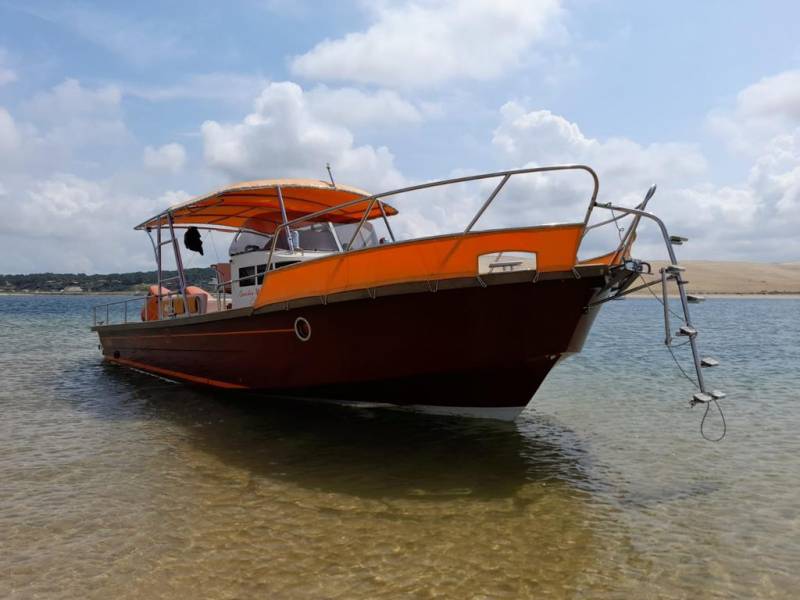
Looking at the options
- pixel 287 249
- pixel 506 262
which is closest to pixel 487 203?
pixel 506 262

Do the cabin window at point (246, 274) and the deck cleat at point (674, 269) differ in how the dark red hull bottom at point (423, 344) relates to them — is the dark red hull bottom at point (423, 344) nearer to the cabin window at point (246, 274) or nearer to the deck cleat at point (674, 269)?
the deck cleat at point (674, 269)

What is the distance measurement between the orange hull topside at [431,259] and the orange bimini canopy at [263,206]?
194cm

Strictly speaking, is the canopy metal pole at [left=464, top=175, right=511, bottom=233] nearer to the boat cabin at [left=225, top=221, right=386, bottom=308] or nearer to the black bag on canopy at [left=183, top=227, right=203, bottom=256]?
A: the boat cabin at [left=225, top=221, right=386, bottom=308]

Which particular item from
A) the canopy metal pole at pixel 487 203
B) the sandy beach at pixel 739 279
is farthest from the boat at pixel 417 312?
the sandy beach at pixel 739 279

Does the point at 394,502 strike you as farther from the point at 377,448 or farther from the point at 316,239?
the point at 316,239

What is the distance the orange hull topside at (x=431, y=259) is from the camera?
6400 millimetres

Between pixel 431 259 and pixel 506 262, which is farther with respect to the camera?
pixel 431 259

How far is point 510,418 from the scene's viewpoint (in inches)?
324

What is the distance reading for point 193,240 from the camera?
12.5 m

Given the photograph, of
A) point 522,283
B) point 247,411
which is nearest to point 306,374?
point 247,411

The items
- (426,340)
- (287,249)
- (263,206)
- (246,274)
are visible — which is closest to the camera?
(426,340)

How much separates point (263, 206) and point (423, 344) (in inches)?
217

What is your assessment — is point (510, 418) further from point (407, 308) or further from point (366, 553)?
point (366, 553)

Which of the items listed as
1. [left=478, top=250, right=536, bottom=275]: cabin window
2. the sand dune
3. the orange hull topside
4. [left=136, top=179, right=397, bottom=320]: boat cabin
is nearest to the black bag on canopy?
[left=136, top=179, right=397, bottom=320]: boat cabin
